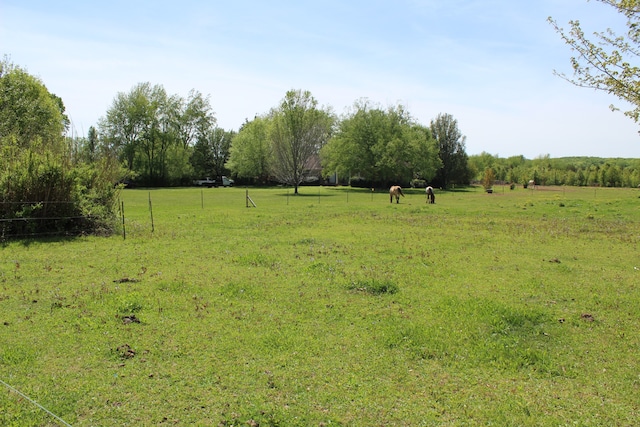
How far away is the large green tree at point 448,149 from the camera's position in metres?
79.6

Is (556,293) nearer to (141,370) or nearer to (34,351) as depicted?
(141,370)

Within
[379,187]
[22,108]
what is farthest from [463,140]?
[22,108]

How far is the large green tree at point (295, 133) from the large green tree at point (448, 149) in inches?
1236

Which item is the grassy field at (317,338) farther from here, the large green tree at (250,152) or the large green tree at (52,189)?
the large green tree at (250,152)

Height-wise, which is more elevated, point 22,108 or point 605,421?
point 22,108

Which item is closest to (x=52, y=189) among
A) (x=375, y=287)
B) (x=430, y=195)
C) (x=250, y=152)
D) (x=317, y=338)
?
(x=375, y=287)

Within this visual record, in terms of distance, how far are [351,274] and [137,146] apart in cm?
7476

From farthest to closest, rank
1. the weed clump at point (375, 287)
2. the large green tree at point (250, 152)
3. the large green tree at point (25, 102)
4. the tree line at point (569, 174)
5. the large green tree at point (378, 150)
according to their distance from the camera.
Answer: the tree line at point (569, 174) < the large green tree at point (250, 152) < the large green tree at point (378, 150) < the large green tree at point (25, 102) < the weed clump at point (375, 287)

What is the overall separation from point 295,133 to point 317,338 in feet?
166

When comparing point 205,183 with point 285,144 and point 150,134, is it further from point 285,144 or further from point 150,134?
point 285,144

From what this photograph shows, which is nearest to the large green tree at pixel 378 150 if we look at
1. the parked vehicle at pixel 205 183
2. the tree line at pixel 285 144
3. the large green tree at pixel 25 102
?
the tree line at pixel 285 144

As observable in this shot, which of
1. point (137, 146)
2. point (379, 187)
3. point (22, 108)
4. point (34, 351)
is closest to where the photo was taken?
point (34, 351)

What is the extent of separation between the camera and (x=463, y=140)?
81312mm

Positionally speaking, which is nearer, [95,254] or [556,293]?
[556,293]
